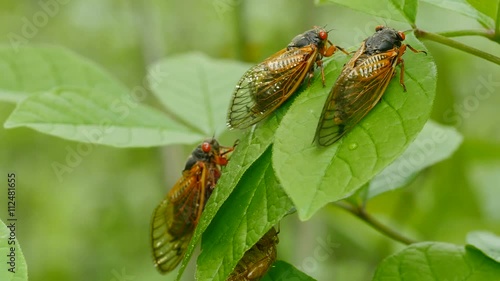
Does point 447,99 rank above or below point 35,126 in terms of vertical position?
below

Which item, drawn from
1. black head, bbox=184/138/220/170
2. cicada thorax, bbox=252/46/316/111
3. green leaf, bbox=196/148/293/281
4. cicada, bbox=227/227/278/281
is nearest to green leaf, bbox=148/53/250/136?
black head, bbox=184/138/220/170

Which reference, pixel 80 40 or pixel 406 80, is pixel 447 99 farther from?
pixel 80 40

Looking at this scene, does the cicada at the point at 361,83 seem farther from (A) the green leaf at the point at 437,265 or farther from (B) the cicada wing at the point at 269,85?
(A) the green leaf at the point at 437,265

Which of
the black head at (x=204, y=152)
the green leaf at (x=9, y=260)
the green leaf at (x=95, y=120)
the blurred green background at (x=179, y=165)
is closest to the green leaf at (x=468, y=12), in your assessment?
the black head at (x=204, y=152)

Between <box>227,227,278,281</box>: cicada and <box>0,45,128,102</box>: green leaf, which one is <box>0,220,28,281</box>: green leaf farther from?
<box>0,45,128,102</box>: green leaf

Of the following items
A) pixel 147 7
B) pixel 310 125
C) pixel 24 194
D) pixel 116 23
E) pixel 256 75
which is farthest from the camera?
pixel 116 23

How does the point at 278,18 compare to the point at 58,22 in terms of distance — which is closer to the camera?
the point at 278,18

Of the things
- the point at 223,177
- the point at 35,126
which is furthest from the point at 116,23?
the point at 223,177
